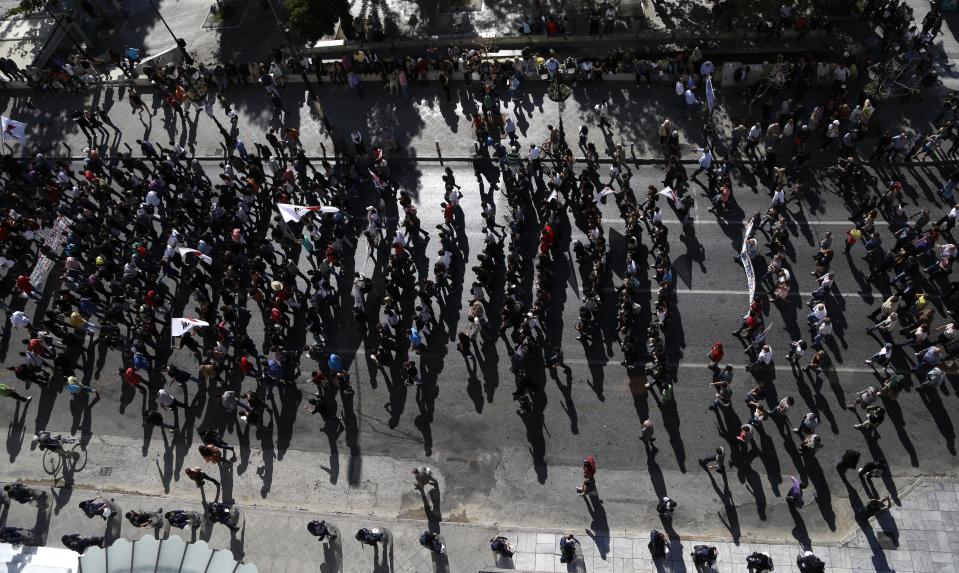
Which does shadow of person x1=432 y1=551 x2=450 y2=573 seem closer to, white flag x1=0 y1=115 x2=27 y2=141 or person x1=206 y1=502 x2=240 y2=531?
person x1=206 y1=502 x2=240 y2=531

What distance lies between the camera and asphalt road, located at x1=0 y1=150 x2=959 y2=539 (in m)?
18.8

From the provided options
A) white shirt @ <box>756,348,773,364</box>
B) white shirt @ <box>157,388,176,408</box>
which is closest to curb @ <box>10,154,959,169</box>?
white shirt @ <box>756,348,773,364</box>

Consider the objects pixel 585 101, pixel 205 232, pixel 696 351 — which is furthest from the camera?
pixel 585 101

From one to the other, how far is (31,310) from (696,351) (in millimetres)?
25204

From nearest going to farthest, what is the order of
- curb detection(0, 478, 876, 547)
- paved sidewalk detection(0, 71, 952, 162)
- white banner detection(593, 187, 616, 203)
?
curb detection(0, 478, 876, 547), white banner detection(593, 187, 616, 203), paved sidewalk detection(0, 71, 952, 162)

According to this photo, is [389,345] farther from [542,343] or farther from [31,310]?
[31,310]

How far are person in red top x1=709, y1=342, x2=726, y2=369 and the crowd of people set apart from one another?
7cm

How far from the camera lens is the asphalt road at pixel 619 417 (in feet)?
61.6

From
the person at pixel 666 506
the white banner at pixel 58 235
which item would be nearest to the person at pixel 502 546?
the person at pixel 666 506

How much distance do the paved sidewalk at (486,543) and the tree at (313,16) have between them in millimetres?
21406

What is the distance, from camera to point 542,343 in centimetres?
2225

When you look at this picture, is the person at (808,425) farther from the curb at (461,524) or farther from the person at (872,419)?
the curb at (461,524)

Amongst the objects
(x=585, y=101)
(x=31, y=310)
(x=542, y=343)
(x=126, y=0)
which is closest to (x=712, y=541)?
(x=542, y=343)

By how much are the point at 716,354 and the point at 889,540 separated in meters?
6.58
